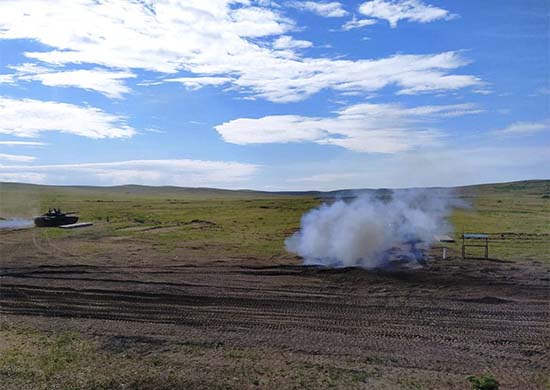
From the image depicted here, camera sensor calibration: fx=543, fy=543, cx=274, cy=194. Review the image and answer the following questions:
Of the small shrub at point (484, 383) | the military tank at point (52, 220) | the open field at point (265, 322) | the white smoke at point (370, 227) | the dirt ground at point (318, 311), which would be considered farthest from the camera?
the military tank at point (52, 220)

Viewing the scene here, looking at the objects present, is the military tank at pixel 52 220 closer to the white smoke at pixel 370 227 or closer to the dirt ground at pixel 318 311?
the dirt ground at pixel 318 311

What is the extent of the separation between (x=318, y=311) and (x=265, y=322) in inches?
84.0

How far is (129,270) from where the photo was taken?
25016 mm

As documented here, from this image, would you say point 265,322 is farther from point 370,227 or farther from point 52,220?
point 52,220

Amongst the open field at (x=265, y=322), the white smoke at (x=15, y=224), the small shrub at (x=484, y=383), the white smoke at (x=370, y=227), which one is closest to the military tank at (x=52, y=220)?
the white smoke at (x=15, y=224)

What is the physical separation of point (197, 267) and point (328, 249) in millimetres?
6839

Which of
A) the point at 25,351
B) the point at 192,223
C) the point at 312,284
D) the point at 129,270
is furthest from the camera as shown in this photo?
the point at 192,223

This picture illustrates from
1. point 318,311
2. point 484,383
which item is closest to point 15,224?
point 318,311

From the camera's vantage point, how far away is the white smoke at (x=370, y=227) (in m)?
26.5

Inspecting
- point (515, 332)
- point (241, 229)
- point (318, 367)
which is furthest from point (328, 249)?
point (241, 229)

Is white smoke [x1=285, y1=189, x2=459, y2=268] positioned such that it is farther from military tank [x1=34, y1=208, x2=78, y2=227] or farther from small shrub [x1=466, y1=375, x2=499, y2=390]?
military tank [x1=34, y1=208, x2=78, y2=227]

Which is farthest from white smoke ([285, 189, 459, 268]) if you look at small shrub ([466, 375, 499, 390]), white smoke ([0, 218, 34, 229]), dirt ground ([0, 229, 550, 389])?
white smoke ([0, 218, 34, 229])

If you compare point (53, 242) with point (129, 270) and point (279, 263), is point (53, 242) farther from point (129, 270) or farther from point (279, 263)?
point (279, 263)

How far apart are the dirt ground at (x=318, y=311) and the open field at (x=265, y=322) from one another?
0.05 m
